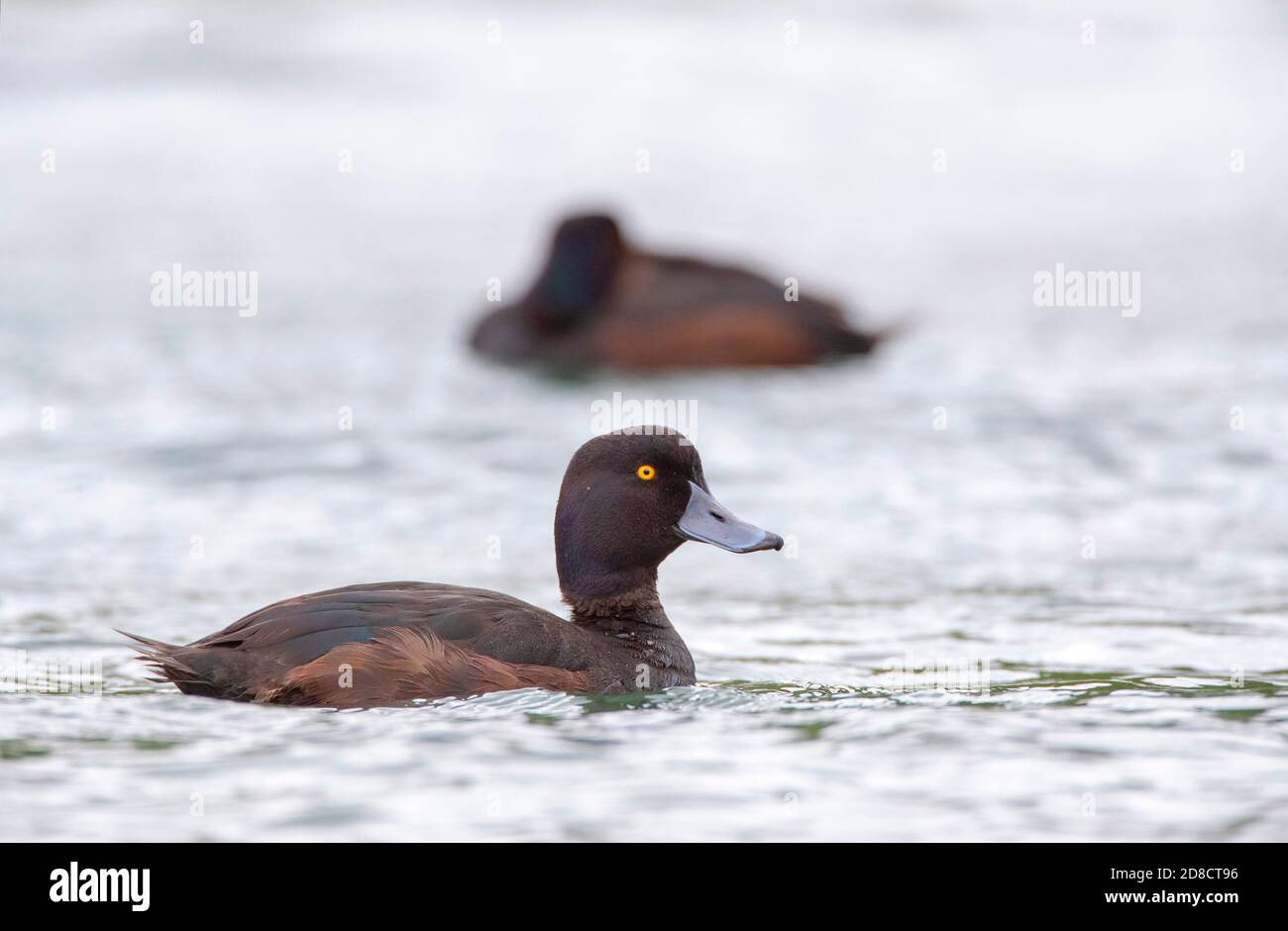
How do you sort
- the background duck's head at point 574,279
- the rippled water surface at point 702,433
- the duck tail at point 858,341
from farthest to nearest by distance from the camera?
the background duck's head at point 574,279
the duck tail at point 858,341
the rippled water surface at point 702,433

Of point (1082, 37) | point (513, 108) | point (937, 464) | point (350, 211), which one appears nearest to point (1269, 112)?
point (1082, 37)

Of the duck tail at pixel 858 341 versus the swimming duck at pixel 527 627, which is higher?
the duck tail at pixel 858 341

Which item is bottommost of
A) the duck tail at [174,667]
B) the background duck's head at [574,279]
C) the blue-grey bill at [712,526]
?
the duck tail at [174,667]

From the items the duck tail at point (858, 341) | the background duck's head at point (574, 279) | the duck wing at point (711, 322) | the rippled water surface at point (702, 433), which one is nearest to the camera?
the rippled water surface at point (702, 433)

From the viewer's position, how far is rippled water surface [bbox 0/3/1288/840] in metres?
6.04

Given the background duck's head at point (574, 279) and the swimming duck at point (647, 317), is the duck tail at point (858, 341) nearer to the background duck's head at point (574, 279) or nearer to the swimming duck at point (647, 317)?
the swimming duck at point (647, 317)

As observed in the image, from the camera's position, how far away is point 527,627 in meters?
6.94

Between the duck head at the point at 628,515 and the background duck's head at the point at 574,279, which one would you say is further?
the background duck's head at the point at 574,279

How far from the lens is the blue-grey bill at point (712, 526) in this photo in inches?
296

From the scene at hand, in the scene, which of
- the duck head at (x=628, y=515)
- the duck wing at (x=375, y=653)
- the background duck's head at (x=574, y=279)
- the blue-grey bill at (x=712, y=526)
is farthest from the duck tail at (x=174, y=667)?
the background duck's head at (x=574, y=279)

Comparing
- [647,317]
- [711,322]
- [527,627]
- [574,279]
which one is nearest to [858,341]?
[711,322]

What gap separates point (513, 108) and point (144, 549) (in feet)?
42.8

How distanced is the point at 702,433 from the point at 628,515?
19.3 ft
